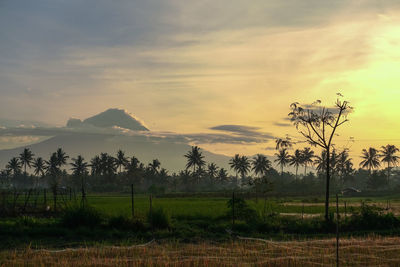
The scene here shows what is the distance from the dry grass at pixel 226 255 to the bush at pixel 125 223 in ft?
15.8

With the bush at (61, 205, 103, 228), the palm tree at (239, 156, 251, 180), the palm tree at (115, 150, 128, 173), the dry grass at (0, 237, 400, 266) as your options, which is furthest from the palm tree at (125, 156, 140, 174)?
the dry grass at (0, 237, 400, 266)

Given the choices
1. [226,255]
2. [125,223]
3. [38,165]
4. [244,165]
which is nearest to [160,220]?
[125,223]

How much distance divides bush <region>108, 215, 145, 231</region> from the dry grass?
4.82 meters

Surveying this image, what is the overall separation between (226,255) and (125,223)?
8143 mm

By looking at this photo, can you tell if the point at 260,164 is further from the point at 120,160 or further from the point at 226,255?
the point at 226,255

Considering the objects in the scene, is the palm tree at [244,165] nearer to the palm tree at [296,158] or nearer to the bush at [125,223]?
the palm tree at [296,158]

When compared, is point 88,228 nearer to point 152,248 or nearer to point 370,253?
point 152,248

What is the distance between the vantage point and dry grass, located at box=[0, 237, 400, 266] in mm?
12453

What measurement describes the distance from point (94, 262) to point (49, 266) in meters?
1.38

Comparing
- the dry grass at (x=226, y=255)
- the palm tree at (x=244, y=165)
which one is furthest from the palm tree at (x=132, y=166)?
the dry grass at (x=226, y=255)

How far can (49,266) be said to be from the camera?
40.5ft

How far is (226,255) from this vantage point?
1359 cm

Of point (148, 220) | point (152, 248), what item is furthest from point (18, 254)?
point (148, 220)

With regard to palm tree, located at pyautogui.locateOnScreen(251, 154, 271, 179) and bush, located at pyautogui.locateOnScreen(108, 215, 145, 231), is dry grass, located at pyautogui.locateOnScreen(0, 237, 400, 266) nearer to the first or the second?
bush, located at pyautogui.locateOnScreen(108, 215, 145, 231)
